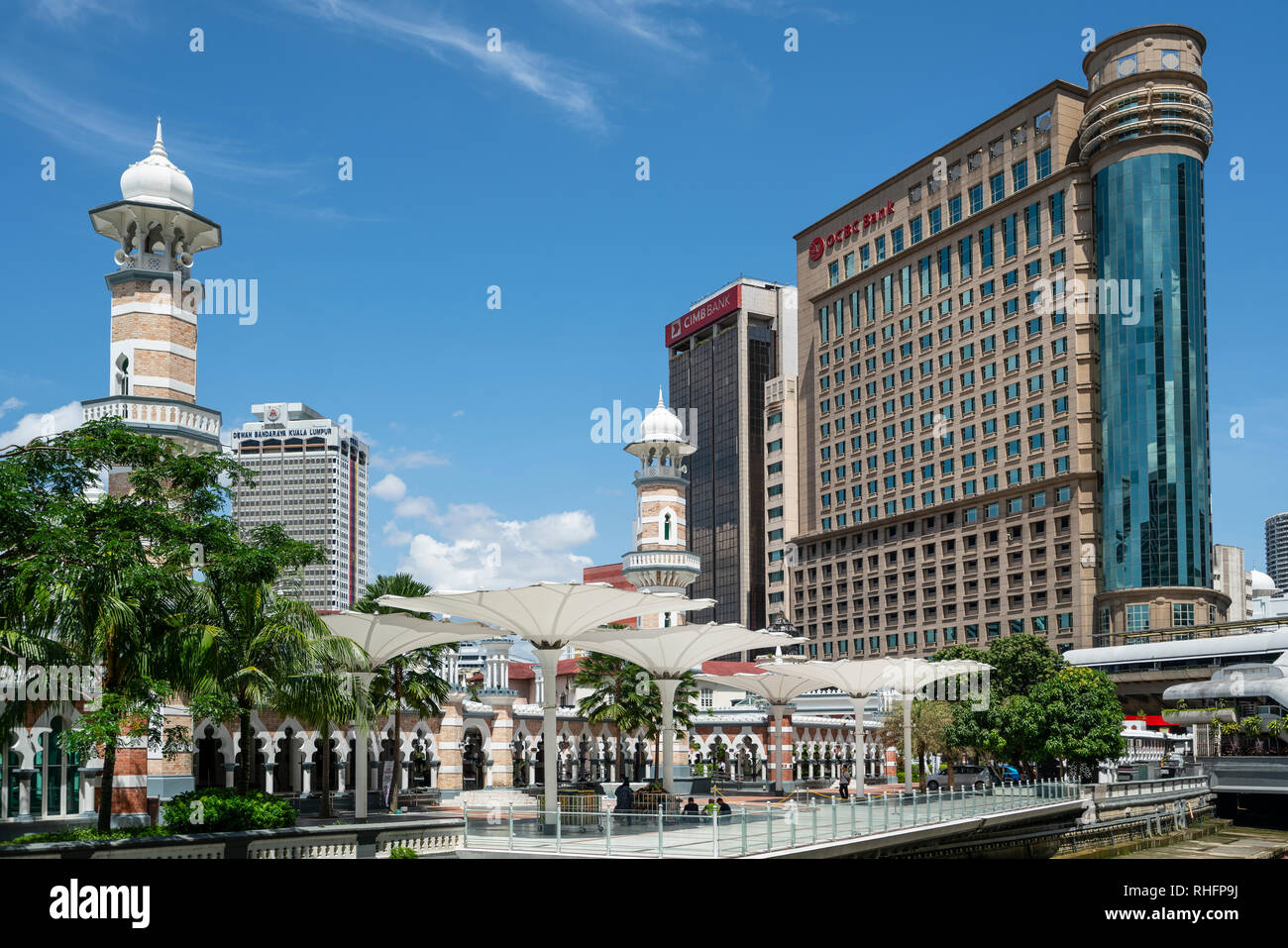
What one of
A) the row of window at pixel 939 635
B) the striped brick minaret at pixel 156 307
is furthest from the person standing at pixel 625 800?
the row of window at pixel 939 635

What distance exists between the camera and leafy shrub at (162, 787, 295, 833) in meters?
25.3

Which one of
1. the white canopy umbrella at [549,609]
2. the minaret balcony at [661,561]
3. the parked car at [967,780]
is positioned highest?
the minaret balcony at [661,561]

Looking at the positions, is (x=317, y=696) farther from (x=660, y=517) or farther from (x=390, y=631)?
(x=660, y=517)

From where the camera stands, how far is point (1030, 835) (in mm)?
49188

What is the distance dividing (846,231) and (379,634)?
107 meters

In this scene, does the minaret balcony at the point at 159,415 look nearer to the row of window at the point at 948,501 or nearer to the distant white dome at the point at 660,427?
the distant white dome at the point at 660,427

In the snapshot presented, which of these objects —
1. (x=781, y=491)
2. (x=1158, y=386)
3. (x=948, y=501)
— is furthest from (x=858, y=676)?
(x=781, y=491)

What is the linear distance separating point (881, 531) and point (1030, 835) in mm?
79885

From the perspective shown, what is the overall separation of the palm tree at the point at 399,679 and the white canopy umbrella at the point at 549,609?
8.25 m

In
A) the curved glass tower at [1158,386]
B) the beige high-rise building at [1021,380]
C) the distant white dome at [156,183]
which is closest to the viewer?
the distant white dome at [156,183]

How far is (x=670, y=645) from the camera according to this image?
40.5m

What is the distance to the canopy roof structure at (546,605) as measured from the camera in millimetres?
31859
